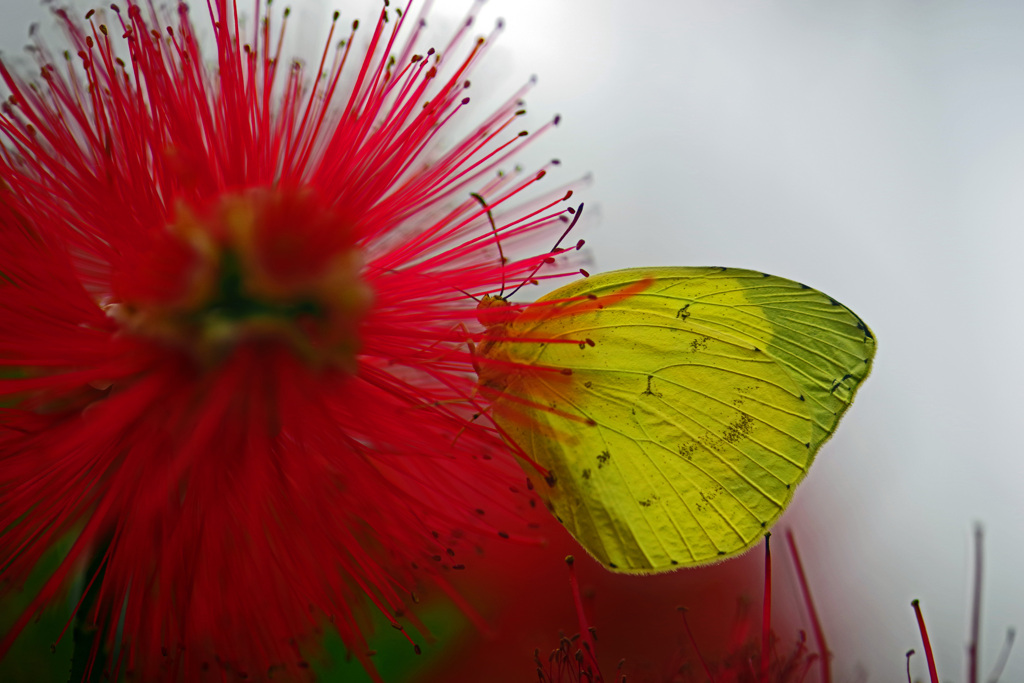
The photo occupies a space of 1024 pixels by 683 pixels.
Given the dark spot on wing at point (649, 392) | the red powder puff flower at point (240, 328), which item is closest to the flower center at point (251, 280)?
the red powder puff flower at point (240, 328)

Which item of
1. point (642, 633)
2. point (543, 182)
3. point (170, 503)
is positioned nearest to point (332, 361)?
point (170, 503)

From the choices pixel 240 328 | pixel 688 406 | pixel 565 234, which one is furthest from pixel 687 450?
pixel 240 328

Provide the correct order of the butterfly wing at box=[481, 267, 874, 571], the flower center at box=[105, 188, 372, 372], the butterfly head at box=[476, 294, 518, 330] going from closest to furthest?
the flower center at box=[105, 188, 372, 372] < the butterfly head at box=[476, 294, 518, 330] < the butterfly wing at box=[481, 267, 874, 571]

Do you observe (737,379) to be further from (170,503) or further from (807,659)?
(170,503)

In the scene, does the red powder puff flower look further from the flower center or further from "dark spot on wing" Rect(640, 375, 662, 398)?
"dark spot on wing" Rect(640, 375, 662, 398)

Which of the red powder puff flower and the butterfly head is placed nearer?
the red powder puff flower

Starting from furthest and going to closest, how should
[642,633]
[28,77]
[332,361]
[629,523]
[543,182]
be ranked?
[543,182] → [642,633] → [629,523] → [28,77] → [332,361]

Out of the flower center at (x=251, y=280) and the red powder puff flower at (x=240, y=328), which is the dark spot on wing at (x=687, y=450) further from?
the flower center at (x=251, y=280)

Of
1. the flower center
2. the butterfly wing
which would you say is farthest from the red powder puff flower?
the butterfly wing
